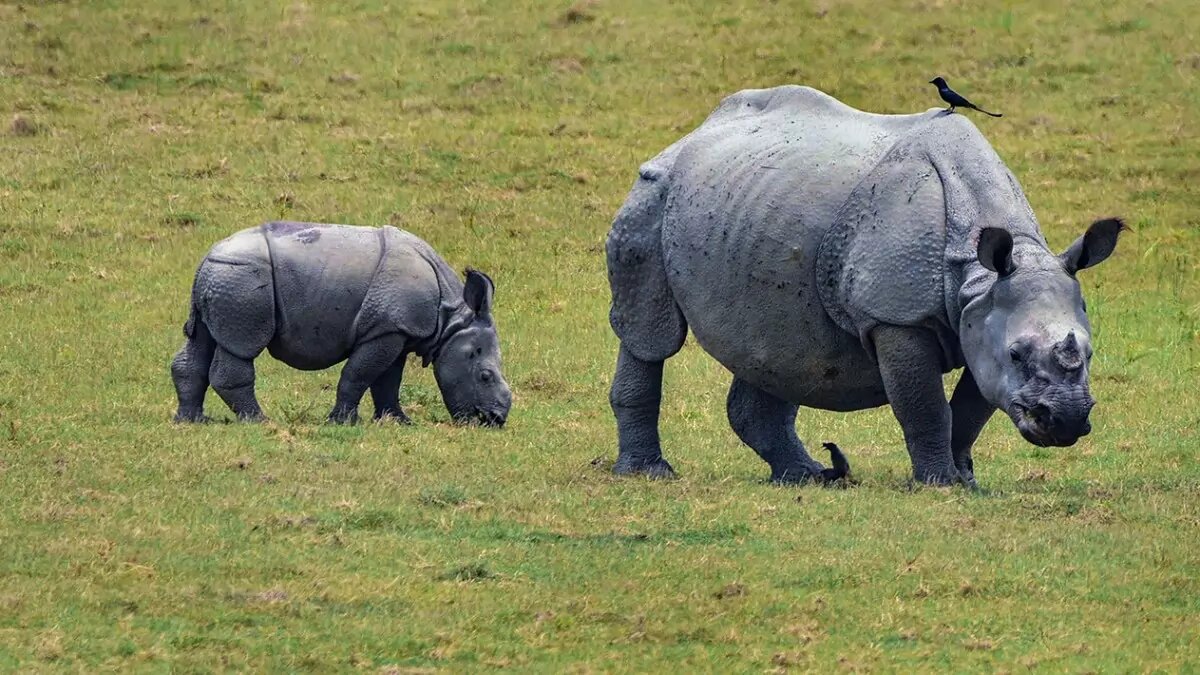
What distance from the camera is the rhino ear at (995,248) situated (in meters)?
10.9

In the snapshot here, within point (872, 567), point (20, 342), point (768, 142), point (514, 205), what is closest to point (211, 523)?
point (872, 567)

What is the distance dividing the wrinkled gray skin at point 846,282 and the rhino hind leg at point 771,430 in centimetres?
1

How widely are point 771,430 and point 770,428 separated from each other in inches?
0.6

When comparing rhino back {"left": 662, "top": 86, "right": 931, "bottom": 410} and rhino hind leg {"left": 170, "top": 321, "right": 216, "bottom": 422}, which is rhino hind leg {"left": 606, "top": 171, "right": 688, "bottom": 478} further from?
rhino hind leg {"left": 170, "top": 321, "right": 216, "bottom": 422}

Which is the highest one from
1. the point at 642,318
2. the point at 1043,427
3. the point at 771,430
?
the point at 1043,427

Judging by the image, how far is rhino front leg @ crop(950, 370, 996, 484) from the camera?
12.3 metres

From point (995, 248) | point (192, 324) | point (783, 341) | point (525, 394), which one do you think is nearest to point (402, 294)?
point (192, 324)

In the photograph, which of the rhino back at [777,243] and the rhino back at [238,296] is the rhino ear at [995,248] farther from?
the rhino back at [238,296]

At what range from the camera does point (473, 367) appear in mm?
15883

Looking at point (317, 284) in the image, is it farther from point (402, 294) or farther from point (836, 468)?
point (836, 468)

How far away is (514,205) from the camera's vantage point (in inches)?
938

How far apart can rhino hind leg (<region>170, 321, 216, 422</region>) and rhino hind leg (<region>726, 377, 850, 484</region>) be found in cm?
410

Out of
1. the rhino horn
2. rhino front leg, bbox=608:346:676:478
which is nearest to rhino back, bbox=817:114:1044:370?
the rhino horn

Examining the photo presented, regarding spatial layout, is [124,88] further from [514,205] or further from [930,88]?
[930,88]
